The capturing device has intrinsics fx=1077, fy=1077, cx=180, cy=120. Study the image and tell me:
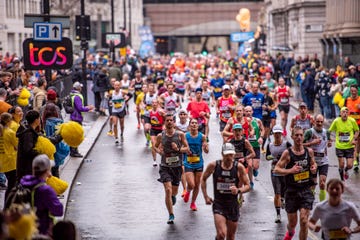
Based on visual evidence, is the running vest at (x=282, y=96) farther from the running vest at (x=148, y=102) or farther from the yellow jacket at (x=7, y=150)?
the yellow jacket at (x=7, y=150)

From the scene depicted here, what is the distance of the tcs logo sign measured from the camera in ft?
65.6

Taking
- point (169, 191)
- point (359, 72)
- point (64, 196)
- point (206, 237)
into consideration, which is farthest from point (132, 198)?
point (359, 72)

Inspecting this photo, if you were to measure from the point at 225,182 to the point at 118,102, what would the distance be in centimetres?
1523

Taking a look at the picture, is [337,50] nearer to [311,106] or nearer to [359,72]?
[311,106]

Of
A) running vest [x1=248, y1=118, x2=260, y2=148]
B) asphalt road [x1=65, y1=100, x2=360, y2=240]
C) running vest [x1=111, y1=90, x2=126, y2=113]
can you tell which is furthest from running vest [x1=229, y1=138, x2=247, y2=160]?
running vest [x1=111, y1=90, x2=126, y2=113]

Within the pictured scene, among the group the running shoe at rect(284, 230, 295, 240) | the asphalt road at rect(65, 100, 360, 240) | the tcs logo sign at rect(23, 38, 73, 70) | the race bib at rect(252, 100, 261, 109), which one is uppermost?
the tcs logo sign at rect(23, 38, 73, 70)

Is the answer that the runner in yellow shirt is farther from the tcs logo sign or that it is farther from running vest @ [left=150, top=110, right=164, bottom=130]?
the tcs logo sign

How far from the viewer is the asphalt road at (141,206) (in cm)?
1577

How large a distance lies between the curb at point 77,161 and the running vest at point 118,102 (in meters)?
1.12

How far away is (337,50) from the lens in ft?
172

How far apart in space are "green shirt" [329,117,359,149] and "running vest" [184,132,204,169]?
150 inches

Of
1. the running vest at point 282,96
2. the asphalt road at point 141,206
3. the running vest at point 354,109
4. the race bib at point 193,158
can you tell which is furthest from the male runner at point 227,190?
the running vest at point 282,96

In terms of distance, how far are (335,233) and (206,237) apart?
403cm

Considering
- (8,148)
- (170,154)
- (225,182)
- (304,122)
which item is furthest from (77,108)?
(225,182)
